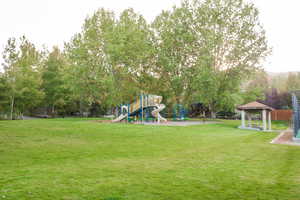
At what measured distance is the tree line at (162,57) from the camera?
3030 cm

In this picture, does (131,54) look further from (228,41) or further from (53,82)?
(53,82)

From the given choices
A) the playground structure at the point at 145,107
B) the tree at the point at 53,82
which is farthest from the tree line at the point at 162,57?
the playground structure at the point at 145,107

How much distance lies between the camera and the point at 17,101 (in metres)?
36.6

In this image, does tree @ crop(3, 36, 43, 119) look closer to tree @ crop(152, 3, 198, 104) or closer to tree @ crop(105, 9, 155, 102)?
tree @ crop(105, 9, 155, 102)

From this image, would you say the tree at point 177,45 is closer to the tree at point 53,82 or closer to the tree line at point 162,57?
the tree line at point 162,57

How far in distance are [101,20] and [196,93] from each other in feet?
57.7

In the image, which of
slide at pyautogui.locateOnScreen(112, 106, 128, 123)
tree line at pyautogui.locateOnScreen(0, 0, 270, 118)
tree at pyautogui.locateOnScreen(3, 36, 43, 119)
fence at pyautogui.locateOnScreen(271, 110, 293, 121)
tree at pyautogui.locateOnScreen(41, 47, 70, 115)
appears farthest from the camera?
tree at pyautogui.locateOnScreen(41, 47, 70, 115)

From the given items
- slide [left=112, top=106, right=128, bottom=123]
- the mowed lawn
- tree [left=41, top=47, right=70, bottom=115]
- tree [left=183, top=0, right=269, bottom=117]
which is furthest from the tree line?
the mowed lawn

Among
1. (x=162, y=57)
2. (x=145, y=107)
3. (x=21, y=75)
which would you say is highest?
(x=162, y=57)

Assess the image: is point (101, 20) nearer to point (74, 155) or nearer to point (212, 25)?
point (212, 25)

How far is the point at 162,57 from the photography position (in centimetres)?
3109

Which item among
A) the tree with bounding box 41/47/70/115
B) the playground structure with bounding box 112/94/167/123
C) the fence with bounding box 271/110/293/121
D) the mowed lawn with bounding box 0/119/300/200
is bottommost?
the mowed lawn with bounding box 0/119/300/200

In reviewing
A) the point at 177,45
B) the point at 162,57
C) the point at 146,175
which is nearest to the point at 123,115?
the point at 162,57

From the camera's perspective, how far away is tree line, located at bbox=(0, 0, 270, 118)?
30.3 m
